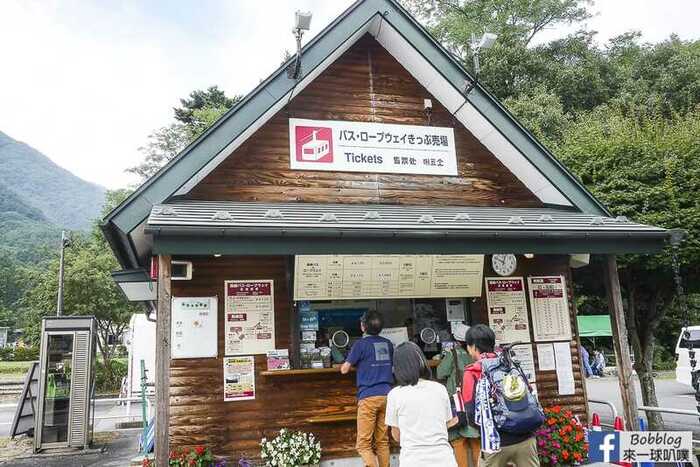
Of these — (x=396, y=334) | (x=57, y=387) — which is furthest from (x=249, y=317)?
(x=57, y=387)

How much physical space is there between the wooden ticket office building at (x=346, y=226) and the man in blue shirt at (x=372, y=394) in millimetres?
1079

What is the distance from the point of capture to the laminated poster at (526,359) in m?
8.22

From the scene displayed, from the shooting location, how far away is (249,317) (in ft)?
23.9

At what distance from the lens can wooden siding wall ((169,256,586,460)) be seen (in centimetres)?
686

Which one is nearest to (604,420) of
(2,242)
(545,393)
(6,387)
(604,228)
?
(545,393)

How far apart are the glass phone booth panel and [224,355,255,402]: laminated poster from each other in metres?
6.35

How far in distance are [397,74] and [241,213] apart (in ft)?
12.9

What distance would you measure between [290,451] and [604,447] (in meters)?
3.60

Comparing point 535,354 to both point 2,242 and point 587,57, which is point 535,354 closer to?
point 587,57

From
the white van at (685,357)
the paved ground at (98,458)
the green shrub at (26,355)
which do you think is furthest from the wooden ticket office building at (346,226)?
the green shrub at (26,355)

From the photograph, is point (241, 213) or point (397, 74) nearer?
point (241, 213)

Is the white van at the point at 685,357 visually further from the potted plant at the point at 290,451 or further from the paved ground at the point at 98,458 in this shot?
the paved ground at the point at 98,458

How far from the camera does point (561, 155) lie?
1196 cm

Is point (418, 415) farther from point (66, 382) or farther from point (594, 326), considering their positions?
point (594, 326)
